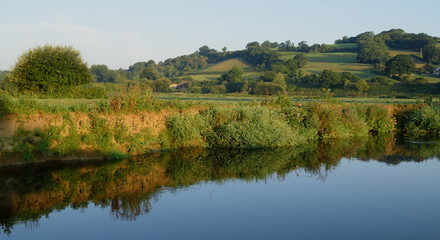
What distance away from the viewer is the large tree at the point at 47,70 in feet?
109

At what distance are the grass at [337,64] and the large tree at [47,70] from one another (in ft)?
234

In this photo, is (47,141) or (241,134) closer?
(47,141)

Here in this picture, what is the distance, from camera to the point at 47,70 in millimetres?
33781

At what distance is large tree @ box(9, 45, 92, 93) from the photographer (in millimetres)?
33344

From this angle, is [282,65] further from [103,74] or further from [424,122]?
[424,122]

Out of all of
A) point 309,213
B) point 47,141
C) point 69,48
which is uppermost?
point 69,48

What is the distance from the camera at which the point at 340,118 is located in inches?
1080

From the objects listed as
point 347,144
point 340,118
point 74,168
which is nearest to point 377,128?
point 340,118

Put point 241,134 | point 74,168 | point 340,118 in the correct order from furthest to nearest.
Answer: point 340,118, point 241,134, point 74,168

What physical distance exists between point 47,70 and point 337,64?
299 feet

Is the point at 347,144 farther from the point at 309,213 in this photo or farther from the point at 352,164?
the point at 309,213

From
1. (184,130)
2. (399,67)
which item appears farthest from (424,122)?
(399,67)

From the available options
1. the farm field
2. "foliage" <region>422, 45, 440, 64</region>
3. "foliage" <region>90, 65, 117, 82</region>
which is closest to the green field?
"foliage" <region>90, 65, 117, 82</region>

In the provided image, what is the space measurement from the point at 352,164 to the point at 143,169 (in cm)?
877
